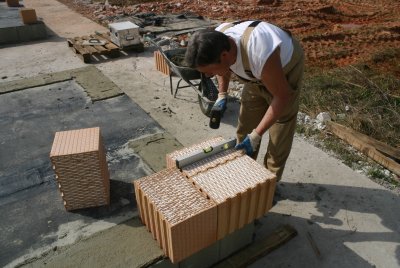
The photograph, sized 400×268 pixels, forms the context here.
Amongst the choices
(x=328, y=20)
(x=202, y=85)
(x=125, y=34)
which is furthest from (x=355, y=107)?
(x=328, y=20)

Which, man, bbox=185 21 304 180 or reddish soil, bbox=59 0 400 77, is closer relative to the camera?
man, bbox=185 21 304 180

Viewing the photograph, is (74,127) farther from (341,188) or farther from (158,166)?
(341,188)

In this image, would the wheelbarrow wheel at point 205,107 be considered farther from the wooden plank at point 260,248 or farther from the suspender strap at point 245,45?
the suspender strap at point 245,45

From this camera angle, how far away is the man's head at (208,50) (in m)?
2.38

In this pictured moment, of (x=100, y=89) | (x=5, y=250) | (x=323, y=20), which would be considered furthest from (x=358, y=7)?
(x=5, y=250)

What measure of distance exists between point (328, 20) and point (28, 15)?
9233 millimetres

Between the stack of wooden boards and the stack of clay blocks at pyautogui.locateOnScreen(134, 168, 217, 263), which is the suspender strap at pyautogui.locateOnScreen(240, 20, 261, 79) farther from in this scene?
the stack of clay blocks at pyautogui.locateOnScreen(134, 168, 217, 263)

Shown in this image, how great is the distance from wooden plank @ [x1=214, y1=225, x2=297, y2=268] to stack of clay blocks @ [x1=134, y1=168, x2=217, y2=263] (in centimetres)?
41

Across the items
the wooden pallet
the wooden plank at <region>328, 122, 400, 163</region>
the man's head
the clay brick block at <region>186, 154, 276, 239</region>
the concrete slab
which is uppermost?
the man's head

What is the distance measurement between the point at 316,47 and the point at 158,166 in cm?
637

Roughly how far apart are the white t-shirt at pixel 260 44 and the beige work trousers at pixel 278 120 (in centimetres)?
25

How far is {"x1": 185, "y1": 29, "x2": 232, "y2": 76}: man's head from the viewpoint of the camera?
2.38 metres

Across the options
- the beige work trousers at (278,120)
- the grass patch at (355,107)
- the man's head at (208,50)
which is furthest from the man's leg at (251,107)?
the grass patch at (355,107)

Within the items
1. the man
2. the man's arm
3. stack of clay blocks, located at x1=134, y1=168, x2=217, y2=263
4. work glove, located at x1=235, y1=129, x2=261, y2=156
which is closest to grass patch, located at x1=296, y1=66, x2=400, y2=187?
the man
